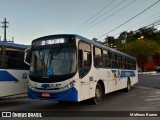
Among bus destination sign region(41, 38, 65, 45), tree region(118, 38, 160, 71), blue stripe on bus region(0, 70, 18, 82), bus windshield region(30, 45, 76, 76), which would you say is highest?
tree region(118, 38, 160, 71)

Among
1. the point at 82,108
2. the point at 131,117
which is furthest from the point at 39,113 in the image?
the point at 131,117

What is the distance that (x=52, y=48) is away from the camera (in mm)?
10742

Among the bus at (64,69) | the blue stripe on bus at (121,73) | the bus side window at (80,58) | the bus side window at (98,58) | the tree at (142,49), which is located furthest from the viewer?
the tree at (142,49)

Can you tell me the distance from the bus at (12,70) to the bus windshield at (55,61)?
1.84m

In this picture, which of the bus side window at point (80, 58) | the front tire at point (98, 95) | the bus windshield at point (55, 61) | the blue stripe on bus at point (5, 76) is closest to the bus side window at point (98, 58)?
the front tire at point (98, 95)

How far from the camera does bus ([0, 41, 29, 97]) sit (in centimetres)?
1213

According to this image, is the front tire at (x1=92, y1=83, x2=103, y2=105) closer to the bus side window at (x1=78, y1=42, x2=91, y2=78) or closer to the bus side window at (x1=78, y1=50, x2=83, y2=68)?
the bus side window at (x1=78, y1=42, x2=91, y2=78)

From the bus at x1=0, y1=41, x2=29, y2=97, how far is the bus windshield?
1844mm

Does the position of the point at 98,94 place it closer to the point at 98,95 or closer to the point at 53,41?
the point at 98,95

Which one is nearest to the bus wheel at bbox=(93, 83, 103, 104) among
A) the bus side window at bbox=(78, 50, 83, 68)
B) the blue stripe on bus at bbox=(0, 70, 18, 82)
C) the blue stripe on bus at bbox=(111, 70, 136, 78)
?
the bus side window at bbox=(78, 50, 83, 68)

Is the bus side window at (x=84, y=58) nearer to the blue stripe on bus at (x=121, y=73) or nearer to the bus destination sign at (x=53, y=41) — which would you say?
the bus destination sign at (x=53, y=41)

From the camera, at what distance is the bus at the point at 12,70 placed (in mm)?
12128

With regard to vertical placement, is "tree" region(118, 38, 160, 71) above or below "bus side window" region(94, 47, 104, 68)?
above

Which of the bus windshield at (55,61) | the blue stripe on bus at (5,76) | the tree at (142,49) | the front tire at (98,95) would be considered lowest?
the front tire at (98,95)
